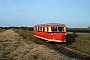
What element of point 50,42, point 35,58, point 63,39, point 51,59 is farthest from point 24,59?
point 50,42

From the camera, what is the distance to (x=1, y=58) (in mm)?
11812

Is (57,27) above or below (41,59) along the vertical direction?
above

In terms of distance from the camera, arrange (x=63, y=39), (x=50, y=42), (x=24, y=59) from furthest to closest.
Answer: (x=50, y=42)
(x=63, y=39)
(x=24, y=59)

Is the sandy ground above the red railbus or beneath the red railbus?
beneath

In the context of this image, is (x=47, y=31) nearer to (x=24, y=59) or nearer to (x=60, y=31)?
(x=60, y=31)

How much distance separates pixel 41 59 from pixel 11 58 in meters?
2.04

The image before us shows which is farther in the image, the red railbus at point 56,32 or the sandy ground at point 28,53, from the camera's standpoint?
the red railbus at point 56,32

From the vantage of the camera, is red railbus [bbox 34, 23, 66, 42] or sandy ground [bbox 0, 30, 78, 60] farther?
red railbus [bbox 34, 23, 66, 42]

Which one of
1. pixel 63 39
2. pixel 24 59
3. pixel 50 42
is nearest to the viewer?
pixel 24 59

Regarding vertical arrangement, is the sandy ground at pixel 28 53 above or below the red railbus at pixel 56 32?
below

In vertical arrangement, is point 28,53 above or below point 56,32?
below

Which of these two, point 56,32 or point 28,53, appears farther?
point 56,32

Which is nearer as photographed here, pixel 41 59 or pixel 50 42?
pixel 41 59

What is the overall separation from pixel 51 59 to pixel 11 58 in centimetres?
263
